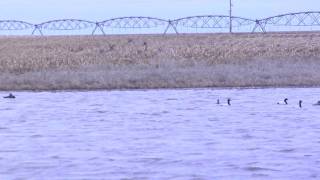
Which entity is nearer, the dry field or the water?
the water

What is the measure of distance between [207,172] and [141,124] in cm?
1028

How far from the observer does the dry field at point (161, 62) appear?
47312 millimetres

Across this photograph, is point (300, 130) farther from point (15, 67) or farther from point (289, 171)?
point (15, 67)

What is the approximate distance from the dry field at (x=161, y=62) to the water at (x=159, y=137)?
6127 mm

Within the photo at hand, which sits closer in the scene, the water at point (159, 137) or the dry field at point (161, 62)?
the water at point (159, 137)

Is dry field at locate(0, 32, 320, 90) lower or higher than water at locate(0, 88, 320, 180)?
higher

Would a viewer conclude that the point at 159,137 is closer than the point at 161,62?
Yes

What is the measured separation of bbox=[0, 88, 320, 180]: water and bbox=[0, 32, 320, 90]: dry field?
6.13 m

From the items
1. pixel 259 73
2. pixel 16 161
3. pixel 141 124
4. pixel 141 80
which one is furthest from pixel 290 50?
Result: pixel 16 161

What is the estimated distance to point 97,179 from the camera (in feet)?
59.9

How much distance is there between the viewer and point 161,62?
5772cm

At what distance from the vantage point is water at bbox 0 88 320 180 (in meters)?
19.3

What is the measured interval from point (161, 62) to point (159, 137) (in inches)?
1285

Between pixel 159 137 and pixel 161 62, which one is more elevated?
pixel 161 62
